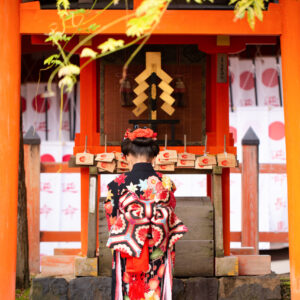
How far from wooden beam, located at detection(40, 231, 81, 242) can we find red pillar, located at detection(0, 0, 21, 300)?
3501 mm

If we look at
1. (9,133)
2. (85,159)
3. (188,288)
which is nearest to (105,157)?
(85,159)

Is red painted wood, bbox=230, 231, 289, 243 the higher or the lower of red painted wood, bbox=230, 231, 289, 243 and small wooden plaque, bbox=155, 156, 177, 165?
the lower

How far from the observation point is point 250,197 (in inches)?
310

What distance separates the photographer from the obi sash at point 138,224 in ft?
12.5

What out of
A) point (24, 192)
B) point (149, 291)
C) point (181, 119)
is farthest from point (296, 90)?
point (24, 192)

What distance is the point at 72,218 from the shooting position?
9906 millimetres

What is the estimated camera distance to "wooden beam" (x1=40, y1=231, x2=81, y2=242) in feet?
26.5

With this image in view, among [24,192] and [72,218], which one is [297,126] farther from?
[72,218]

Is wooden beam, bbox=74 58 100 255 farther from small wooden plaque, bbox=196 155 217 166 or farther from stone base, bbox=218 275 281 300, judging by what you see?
stone base, bbox=218 275 281 300

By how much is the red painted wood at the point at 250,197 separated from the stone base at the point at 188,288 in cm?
252

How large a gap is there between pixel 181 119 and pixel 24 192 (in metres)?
2.45

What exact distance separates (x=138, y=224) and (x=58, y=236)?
15.6 ft

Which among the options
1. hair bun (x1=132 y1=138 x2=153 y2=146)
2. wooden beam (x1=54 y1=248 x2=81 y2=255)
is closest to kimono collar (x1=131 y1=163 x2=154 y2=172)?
hair bun (x1=132 y1=138 x2=153 y2=146)

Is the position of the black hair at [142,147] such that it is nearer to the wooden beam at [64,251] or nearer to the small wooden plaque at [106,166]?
the small wooden plaque at [106,166]
